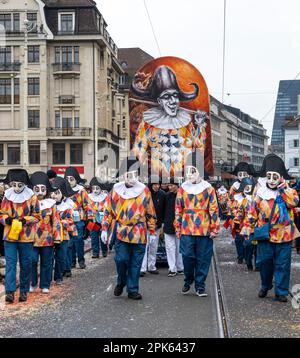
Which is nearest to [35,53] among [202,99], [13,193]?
[202,99]

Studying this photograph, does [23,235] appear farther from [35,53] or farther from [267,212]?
[35,53]

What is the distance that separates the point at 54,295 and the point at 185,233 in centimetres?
222

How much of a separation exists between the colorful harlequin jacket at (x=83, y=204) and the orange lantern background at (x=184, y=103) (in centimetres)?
218

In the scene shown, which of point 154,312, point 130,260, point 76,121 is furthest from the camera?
point 76,121

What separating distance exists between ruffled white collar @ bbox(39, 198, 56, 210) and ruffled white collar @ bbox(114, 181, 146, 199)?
126cm

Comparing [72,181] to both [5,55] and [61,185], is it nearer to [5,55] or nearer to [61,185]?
[61,185]

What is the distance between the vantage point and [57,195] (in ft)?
35.8

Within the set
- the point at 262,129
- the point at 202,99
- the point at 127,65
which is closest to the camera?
the point at 202,99

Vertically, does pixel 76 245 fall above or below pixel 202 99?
below

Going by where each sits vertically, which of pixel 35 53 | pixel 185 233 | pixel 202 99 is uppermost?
pixel 35 53

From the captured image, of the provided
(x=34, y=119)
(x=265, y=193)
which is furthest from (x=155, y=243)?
(x=34, y=119)

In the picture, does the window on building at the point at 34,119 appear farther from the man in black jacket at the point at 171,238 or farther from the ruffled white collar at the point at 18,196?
the ruffled white collar at the point at 18,196

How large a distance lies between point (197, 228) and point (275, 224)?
1.14 m
